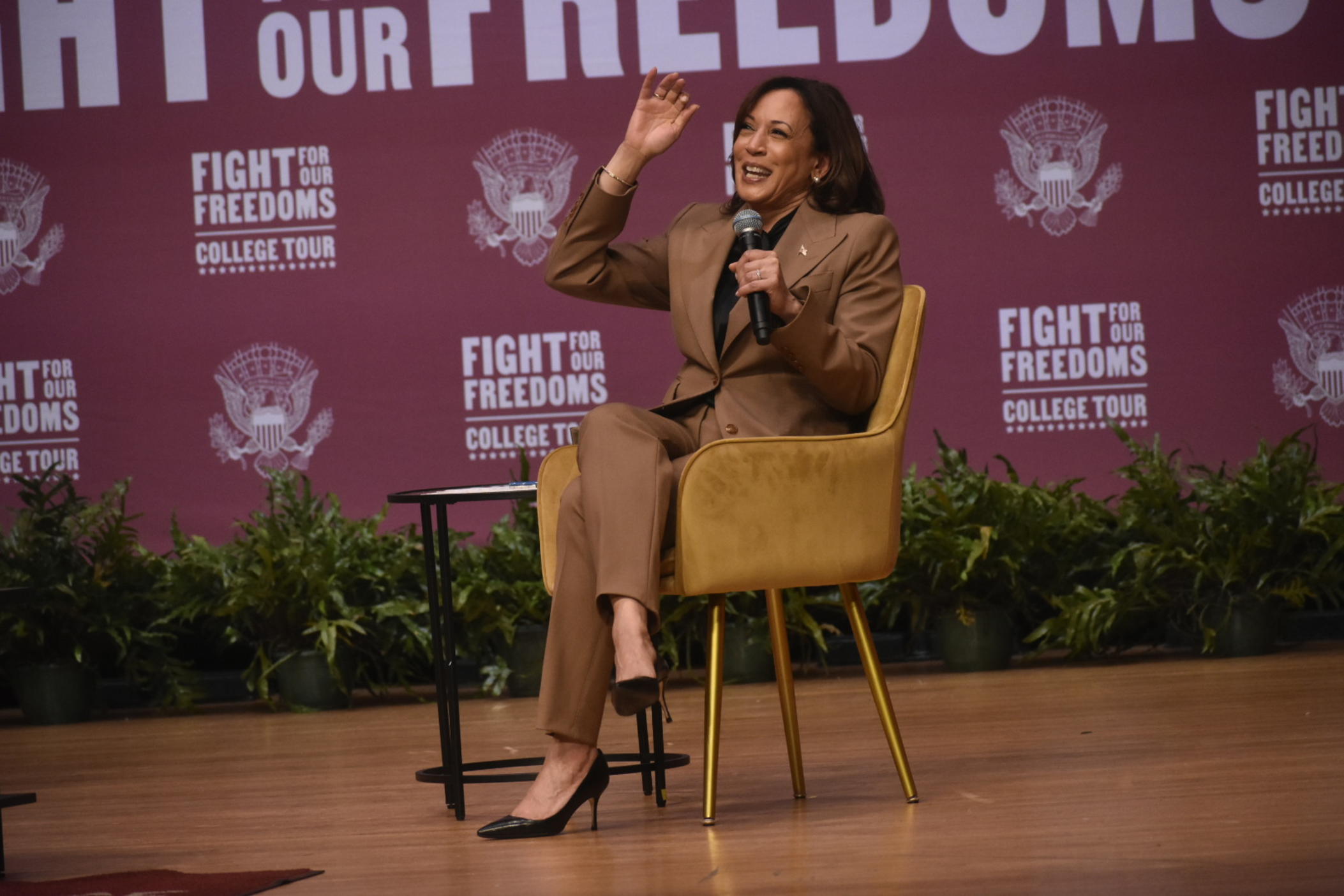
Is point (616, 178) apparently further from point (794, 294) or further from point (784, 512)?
point (784, 512)

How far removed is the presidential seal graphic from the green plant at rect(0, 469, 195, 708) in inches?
14.3

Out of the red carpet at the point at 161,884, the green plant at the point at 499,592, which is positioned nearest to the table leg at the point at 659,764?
the red carpet at the point at 161,884

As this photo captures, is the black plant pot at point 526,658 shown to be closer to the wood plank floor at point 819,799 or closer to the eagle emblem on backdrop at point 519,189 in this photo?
the wood plank floor at point 819,799

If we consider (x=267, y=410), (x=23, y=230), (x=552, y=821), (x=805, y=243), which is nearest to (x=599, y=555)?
(x=552, y=821)

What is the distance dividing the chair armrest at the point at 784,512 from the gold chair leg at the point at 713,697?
58 millimetres

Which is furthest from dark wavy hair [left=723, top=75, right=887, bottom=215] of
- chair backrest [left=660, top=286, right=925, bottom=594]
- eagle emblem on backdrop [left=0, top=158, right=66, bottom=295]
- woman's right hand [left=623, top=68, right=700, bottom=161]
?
eagle emblem on backdrop [left=0, top=158, right=66, bottom=295]

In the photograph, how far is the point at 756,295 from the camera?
88.0 inches

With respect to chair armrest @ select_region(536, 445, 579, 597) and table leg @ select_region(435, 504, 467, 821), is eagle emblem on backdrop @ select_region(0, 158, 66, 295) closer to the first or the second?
table leg @ select_region(435, 504, 467, 821)

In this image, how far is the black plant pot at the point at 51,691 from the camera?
14.2 ft

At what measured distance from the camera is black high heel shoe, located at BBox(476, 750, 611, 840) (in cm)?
226

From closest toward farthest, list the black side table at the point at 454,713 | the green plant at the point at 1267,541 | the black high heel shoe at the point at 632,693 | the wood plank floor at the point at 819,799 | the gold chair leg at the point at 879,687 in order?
the wood plank floor at the point at 819,799, the black high heel shoe at the point at 632,693, the gold chair leg at the point at 879,687, the black side table at the point at 454,713, the green plant at the point at 1267,541

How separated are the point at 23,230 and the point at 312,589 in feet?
5.01

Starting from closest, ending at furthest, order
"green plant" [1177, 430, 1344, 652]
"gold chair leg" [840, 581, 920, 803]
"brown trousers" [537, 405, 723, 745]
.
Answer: "brown trousers" [537, 405, 723, 745]
"gold chair leg" [840, 581, 920, 803]
"green plant" [1177, 430, 1344, 652]

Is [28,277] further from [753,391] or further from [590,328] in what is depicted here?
[753,391]
